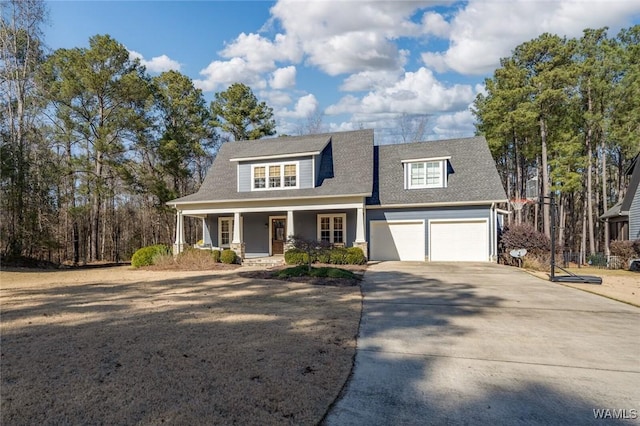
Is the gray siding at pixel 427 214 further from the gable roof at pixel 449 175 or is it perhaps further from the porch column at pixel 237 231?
the porch column at pixel 237 231

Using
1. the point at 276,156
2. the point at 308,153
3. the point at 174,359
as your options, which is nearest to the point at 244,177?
the point at 276,156

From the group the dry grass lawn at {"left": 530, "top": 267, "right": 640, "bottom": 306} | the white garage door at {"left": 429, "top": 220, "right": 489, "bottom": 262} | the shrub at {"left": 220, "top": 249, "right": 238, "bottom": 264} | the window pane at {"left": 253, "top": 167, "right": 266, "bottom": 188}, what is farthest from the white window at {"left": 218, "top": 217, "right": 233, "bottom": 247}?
the dry grass lawn at {"left": 530, "top": 267, "right": 640, "bottom": 306}

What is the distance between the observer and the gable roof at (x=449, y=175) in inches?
655

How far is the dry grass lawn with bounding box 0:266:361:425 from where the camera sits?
2.98 m

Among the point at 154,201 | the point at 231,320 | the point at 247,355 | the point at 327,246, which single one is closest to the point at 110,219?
the point at 154,201

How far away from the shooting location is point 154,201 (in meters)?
28.1

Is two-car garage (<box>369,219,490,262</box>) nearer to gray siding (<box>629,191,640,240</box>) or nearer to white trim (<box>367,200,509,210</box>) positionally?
white trim (<box>367,200,509,210</box>)

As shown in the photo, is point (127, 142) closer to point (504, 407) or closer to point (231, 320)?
point (231, 320)

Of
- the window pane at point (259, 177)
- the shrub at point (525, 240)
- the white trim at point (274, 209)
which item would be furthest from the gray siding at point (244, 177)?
the shrub at point (525, 240)

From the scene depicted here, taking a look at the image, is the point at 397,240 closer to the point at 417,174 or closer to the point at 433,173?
the point at 417,174

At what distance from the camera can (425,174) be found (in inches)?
704

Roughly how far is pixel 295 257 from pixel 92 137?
52.4ft

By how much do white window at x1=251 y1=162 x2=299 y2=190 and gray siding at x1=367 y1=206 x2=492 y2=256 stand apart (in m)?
4.17

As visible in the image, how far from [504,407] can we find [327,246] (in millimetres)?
8980
